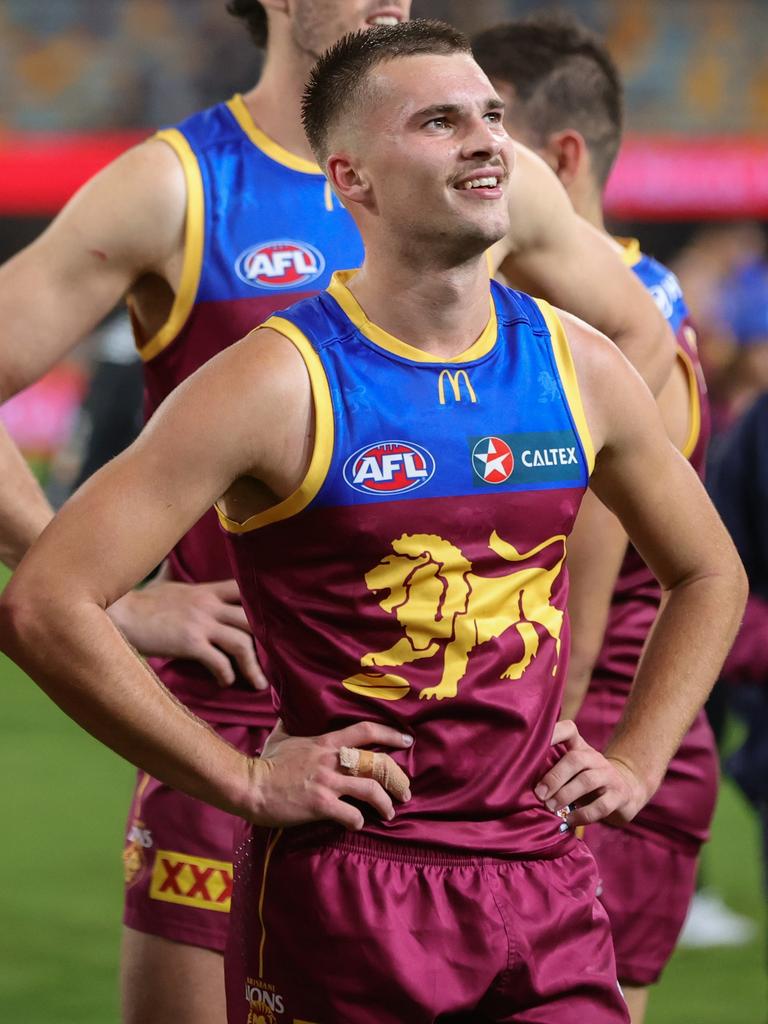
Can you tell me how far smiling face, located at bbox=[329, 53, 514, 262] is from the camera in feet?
7.91

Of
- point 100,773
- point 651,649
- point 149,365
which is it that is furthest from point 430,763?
point 100,773

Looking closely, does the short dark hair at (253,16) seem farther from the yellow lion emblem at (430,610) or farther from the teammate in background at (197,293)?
the yellow lion emblem at (430,610)

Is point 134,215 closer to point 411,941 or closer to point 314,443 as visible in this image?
point 314,443

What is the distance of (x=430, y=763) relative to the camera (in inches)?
93.7

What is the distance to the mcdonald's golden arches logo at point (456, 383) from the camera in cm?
242

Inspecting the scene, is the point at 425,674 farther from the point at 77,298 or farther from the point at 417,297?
the point at 77,298

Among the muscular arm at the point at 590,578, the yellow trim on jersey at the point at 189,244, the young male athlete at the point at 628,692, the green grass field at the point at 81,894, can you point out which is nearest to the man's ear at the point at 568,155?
the young male athlete at the point at 628,692

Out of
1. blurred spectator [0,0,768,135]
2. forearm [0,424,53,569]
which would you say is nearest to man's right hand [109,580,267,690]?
forearm [0,424,53,569]

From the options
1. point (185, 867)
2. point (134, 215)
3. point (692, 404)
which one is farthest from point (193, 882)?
point (692, 404)

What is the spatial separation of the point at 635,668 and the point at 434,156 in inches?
58.4

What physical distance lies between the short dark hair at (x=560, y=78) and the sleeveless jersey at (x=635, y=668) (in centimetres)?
33

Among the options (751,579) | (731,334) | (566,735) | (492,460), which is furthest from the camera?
(731,334)

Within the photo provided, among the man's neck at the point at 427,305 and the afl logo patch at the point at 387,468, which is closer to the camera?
the afl logo patch at the point at 387,468

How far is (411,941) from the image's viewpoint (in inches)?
91.6
